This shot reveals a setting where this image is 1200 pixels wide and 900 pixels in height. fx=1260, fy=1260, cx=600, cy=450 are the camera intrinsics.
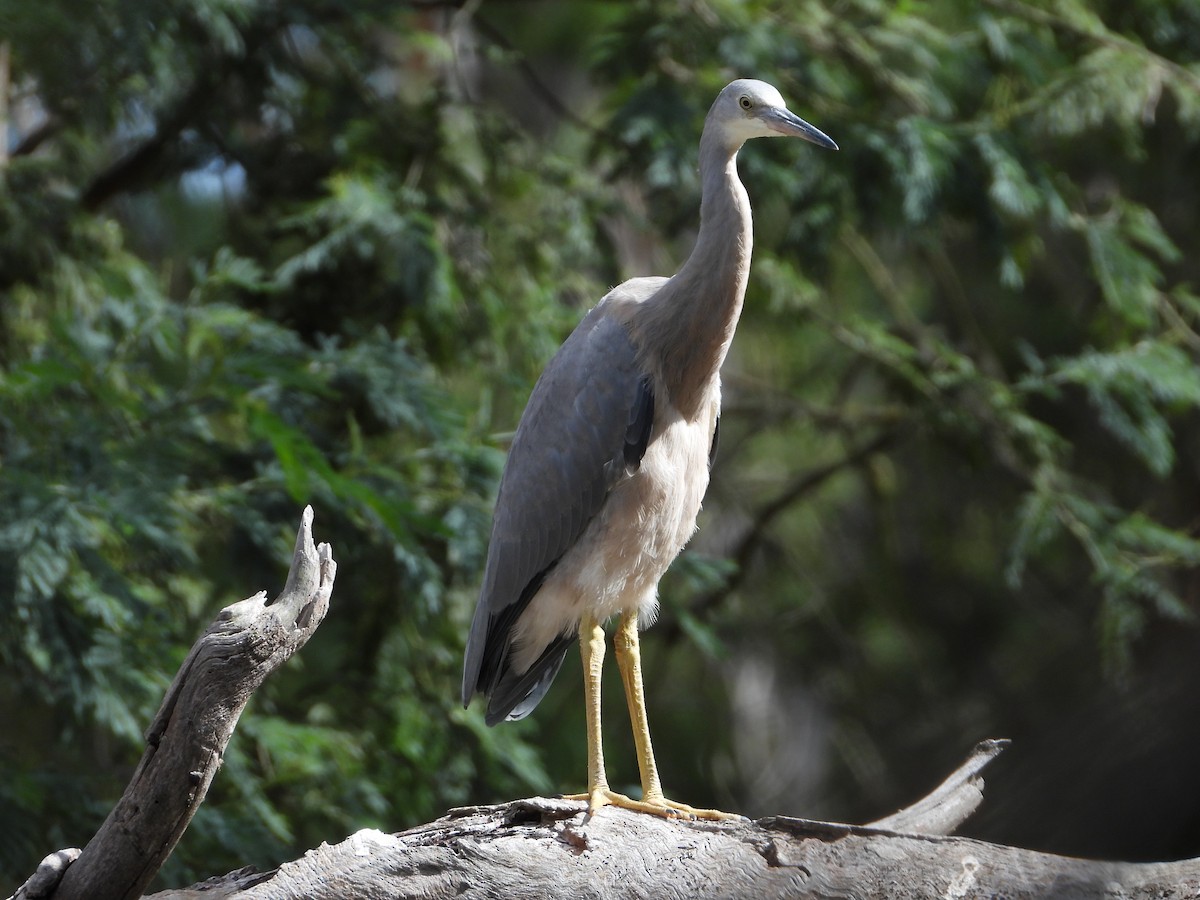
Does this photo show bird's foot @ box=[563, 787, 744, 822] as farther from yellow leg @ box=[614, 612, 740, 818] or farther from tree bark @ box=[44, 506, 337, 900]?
tree bark @ box=[44, 506, 337, 900]

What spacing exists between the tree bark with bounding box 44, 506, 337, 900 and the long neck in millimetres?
1546

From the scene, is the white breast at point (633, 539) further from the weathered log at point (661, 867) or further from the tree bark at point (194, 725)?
the tree bark at point (194, 725)

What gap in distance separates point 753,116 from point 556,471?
3.98 ft

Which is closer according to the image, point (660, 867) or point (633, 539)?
point (660, 867)

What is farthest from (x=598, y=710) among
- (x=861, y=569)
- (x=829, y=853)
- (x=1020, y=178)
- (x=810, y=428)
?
(x=861, y=569)

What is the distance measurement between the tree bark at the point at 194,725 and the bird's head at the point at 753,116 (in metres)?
1.84

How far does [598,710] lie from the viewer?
12.4 ft

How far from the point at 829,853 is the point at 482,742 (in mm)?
3001

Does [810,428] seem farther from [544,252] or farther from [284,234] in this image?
[284,234]

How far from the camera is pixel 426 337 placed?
5.97 m

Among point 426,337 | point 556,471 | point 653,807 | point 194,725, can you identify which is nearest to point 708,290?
point 556,471

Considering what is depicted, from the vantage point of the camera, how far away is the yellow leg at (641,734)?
3.51 meters

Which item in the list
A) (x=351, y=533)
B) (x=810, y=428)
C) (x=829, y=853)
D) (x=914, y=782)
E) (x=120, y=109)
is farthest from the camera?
(x=810, y=428)

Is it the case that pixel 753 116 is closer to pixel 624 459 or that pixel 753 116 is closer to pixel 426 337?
pixel 624 459
